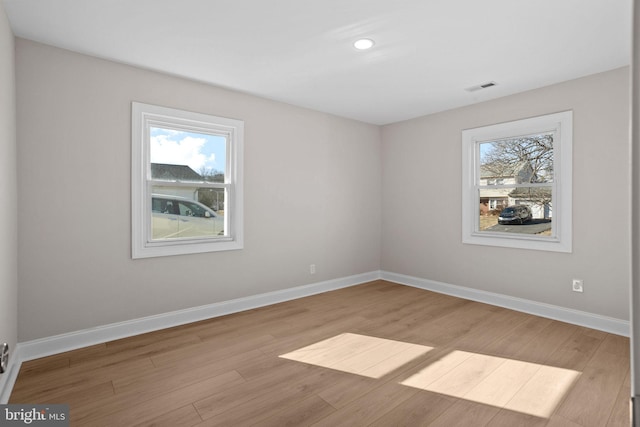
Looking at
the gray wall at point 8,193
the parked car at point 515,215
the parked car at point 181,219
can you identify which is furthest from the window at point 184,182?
the parked car at point 515,215

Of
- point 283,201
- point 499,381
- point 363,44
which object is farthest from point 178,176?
point 499,381

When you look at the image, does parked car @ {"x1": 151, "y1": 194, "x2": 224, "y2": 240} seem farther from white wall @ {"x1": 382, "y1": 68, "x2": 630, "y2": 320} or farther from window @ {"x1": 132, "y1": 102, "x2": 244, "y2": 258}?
white wall @ {"x1": 382, "y1": 68, "x2": 630, "y2": 320}

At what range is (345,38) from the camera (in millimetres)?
2756

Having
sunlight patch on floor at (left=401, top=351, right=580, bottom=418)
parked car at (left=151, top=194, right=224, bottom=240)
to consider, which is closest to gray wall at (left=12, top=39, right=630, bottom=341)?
parked car at (left=151, top=194, right=224, bottom=240)

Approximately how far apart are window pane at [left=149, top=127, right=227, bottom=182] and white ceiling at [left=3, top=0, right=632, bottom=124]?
612 mm

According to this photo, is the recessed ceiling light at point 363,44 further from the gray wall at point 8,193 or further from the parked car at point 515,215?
the parked car at point 515,215

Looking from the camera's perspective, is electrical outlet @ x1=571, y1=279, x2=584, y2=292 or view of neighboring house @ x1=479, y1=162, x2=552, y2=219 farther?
view of neighboring house @ x1=479, y1=162, x2=552, y2=219

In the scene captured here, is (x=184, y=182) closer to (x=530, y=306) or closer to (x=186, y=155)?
(x=186, y=155)

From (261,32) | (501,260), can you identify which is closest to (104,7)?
(261,32)

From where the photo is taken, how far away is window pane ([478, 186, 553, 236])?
3870mm

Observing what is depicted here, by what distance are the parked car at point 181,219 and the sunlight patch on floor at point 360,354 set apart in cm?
173

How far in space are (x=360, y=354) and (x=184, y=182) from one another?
97.0 inches

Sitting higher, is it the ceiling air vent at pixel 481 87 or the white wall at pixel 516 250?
the ceiling air vent at pixel 481 87

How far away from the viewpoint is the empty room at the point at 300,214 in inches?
91.1
